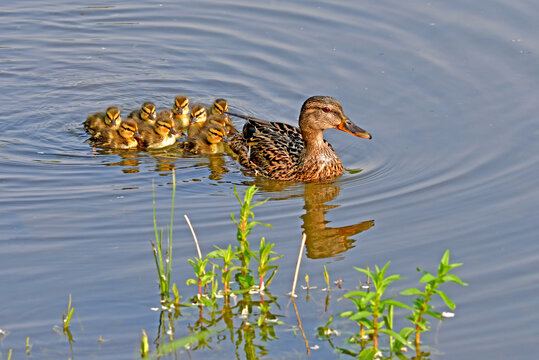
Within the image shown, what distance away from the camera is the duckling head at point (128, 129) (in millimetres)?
7113

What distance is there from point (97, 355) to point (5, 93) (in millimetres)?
4790

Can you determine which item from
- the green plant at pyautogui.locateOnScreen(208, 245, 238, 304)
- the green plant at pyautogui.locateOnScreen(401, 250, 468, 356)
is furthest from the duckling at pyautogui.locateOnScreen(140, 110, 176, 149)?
the green plant at pyautogui.locateOnScreen(401, 250, 468, 356)

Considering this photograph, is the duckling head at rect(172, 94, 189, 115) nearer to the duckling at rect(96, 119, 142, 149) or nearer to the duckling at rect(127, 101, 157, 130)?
the duckling at rect(127, 101, 157, 130)

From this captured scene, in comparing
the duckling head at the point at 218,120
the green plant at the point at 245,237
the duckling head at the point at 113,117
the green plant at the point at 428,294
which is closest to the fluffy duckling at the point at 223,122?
the duckling head at the point at 218,120

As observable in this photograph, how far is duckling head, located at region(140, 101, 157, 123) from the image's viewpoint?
736 centimetres

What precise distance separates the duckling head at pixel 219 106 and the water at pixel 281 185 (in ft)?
0.92

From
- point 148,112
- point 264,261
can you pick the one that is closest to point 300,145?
point 148,112

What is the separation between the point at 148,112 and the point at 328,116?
67.1 inches

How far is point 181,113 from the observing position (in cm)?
760

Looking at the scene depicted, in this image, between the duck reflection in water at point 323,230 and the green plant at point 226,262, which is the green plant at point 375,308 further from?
the duck reflection in water at point 323,230

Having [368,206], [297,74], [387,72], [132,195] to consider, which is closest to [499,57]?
[387,72]

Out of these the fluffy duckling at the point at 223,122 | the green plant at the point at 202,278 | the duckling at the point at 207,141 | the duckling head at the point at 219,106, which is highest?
the duckling head at the point at 219,106

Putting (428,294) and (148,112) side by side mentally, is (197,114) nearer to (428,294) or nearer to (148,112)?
(148,112)

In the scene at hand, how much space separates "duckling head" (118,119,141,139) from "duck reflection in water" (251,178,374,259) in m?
1.19
